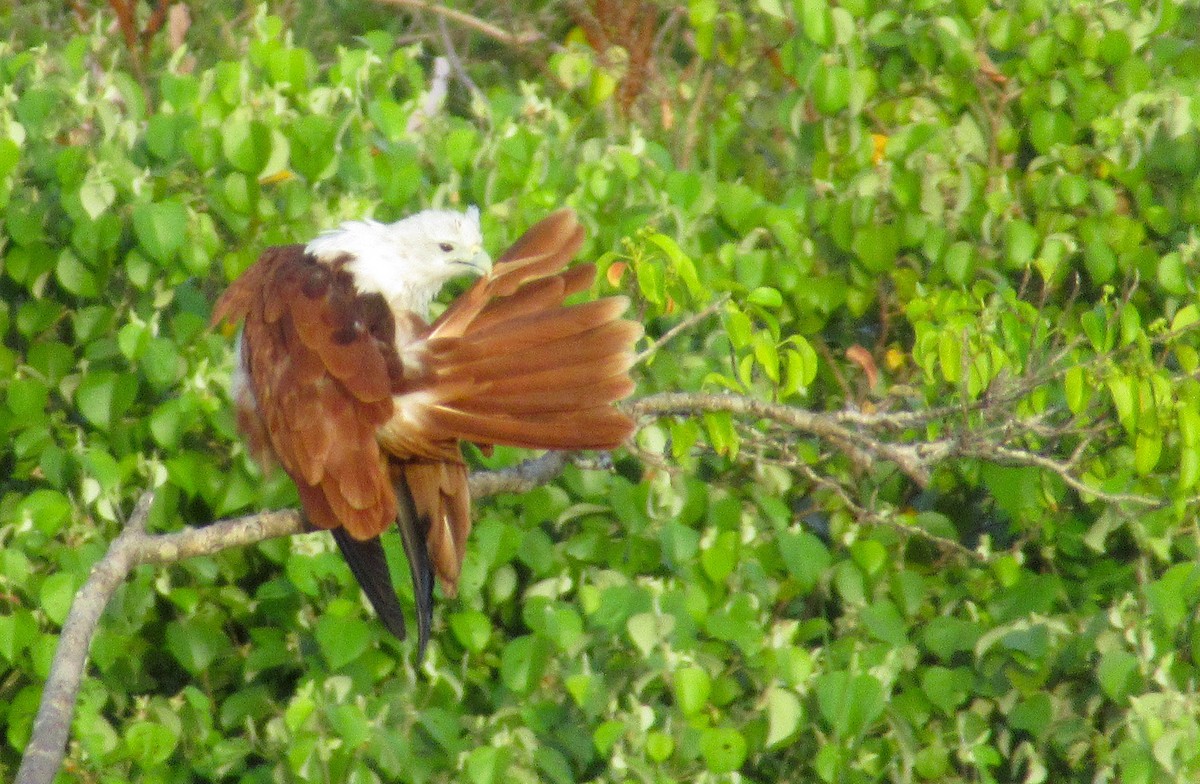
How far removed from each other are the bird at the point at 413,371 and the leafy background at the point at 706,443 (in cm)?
16

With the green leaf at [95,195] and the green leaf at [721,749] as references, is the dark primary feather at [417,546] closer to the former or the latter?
the green leaf at [721,749]

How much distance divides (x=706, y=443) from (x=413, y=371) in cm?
61

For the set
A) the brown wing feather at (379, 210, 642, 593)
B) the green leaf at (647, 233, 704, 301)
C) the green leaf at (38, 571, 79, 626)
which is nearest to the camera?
the brown wing feather at (379, 210, 642, 593)

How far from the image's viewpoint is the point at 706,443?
333 cm

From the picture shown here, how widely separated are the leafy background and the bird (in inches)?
6.3

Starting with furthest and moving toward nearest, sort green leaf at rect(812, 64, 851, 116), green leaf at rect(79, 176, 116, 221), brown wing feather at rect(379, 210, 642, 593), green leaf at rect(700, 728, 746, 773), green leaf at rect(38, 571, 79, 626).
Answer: green leaf at rect(812, 64, 851, 116) → green leaf at rect(79, 176, 116, 221) → green leaf at rect(700, 728, 746, 773) → green leaf at rect(38, 571, 79, 626) → brown wing feather at rect(379, 210, 642, 593)

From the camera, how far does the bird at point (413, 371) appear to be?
289 cm

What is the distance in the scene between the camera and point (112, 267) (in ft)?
12.2

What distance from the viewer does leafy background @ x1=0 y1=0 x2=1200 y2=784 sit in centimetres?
340

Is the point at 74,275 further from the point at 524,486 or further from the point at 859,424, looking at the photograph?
the point at 859,424

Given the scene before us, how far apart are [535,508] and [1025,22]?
64.5 inches

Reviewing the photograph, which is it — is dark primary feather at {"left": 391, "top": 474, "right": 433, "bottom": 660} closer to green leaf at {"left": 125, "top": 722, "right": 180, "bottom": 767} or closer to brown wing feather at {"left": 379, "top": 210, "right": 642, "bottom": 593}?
brown wing feather at {"left": 379, "top": 210, "right": 642, "bottom": 593}

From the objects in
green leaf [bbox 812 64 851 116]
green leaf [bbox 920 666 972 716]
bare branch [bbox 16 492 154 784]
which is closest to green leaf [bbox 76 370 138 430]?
bare branch [bbox 16 492 154 784]

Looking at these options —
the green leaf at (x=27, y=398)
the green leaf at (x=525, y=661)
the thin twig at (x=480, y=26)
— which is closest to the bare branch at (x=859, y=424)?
the green leaf at (x=525, y=661)
